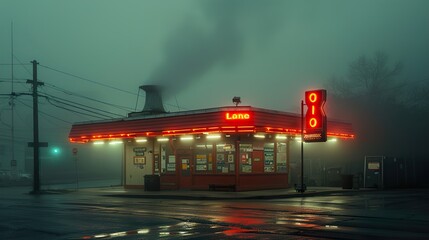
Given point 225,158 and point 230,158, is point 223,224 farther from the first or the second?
point 225,158

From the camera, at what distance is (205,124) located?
30562 millimetres

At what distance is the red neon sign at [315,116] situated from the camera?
30.3m

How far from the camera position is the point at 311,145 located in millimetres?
A: 49719

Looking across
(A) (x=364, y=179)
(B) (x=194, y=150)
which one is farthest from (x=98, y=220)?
(A) (x=364, y=179)

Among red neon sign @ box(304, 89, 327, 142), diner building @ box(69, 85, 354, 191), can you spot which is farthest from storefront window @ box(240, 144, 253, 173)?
red neon sign @ box(304, 89, 327, 142)

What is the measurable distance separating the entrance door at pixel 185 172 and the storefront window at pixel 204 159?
535mm

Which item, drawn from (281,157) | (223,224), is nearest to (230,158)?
(281,157)

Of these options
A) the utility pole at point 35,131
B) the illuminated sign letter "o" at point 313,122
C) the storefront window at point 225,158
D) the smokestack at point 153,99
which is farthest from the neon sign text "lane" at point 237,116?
→ the utility pole at point 35,131

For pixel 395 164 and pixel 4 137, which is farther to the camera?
pixel 4 137

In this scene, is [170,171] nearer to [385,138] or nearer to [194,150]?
[194,150]

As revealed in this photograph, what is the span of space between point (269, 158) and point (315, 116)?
4492 millimetres

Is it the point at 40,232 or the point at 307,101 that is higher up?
the point at 307,101

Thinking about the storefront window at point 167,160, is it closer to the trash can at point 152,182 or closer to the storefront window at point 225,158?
the trash can at point 152,182

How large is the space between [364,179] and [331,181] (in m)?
2.55
